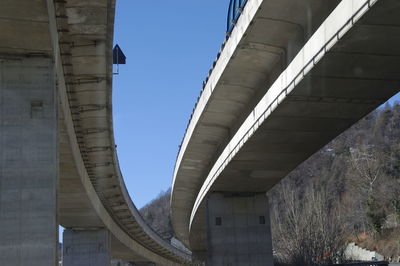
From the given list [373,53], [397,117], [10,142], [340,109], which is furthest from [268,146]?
[397,117]

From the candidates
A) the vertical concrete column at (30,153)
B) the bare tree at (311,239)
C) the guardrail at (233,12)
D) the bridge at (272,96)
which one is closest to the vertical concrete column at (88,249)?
the bridge at (272,96)

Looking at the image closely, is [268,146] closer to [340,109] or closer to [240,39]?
[340,109]

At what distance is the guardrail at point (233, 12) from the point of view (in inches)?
604

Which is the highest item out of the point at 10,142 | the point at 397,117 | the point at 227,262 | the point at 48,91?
the point at 397,117

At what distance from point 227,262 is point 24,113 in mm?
15248

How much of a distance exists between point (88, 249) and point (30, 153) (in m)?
25.4

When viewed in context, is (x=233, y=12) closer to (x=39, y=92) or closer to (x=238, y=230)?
(x=39, y=92)

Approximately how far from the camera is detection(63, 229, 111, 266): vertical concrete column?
3741 centimetres

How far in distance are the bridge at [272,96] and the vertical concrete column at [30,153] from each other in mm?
4854

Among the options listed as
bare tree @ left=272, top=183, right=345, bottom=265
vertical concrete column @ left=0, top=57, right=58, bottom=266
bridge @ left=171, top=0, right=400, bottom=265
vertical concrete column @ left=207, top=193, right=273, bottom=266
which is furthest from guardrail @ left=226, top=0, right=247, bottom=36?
bare tree @ left=272, top=183, right=345, bottom=265

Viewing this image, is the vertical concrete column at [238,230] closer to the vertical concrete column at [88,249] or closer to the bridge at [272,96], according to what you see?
the bridge at [272,96]

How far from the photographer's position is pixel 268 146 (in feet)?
65.1

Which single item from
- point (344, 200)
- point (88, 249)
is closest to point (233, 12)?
point (88, 249)

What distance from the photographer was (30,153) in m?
13.4
